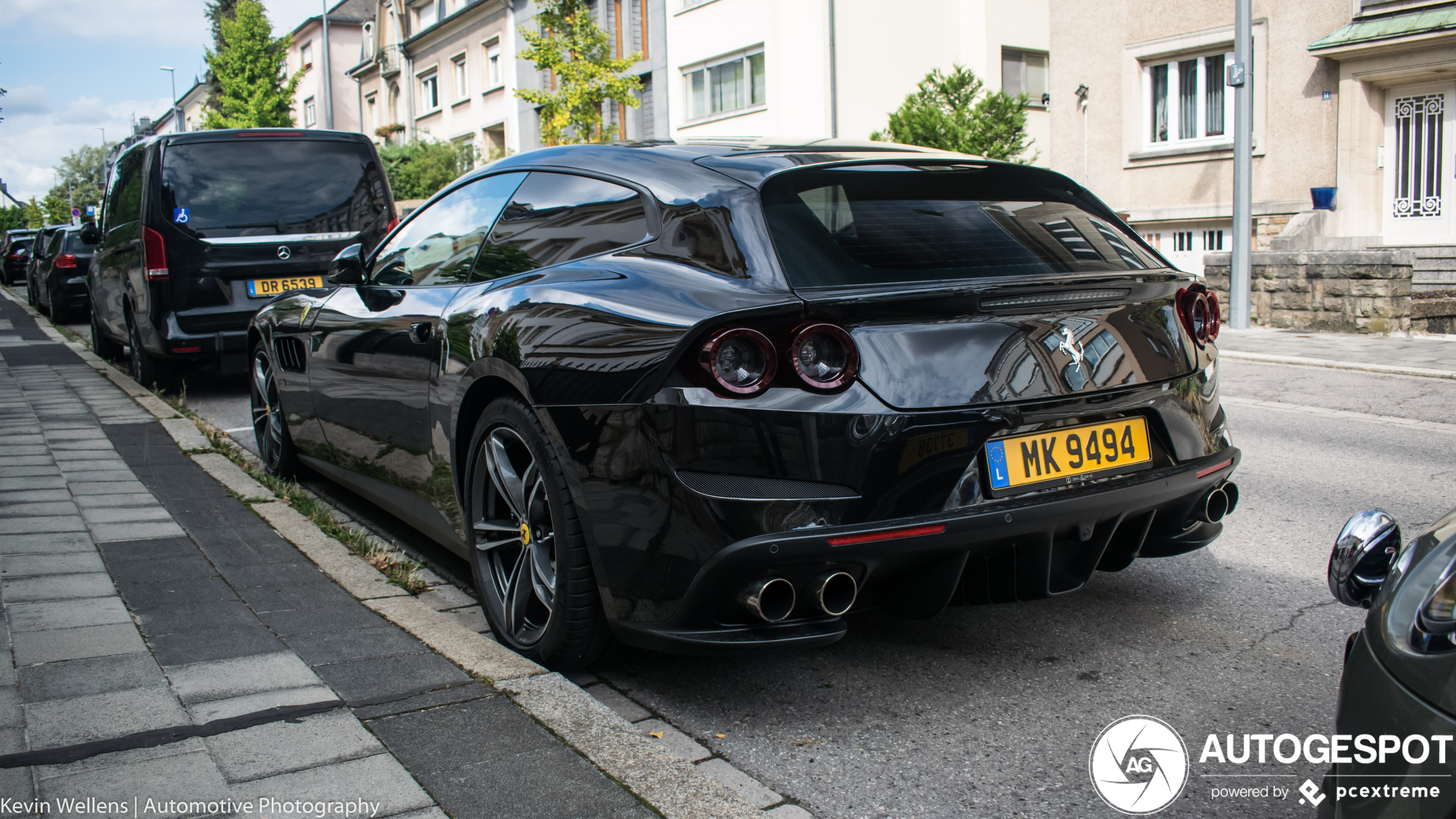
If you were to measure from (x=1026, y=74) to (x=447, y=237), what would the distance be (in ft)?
84.2

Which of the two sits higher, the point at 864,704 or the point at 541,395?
the point at 541,395

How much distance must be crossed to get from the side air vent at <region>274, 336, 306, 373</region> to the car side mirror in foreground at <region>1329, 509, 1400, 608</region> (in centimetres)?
444

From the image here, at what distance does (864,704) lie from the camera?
10.3 ft

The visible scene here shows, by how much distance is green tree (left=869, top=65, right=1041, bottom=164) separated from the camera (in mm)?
21016

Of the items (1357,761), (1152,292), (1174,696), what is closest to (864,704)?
(1174,696)

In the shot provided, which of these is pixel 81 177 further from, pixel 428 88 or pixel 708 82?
pixel 708 82

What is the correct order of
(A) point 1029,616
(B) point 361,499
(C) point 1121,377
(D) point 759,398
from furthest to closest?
(B) point 361,499 → (A) point 1029,616 → (C) point 1121,377 → (D) point 759,398

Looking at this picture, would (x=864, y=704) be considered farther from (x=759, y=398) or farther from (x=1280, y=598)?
(x=1280, y=598)

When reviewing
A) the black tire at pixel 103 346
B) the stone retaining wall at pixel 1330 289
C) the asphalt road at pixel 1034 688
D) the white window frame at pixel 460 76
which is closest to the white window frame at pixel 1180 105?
the stone retaining wall at pixel 1330 289

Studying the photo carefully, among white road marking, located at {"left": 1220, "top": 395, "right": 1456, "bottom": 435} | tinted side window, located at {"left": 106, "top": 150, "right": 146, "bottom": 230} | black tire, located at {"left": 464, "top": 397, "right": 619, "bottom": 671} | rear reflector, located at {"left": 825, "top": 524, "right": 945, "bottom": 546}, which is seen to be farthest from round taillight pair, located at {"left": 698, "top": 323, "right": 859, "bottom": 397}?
tinted side window, located at {"left": 106, "top": 150, "right": 146, "bottom": 230}

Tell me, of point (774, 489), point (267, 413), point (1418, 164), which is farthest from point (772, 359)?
point (1418, 164)

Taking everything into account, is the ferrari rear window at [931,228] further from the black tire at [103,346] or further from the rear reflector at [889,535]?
the black tire at [103,346]

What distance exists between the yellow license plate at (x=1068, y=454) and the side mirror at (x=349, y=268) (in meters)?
3.02

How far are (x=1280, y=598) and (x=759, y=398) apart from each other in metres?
2.22
